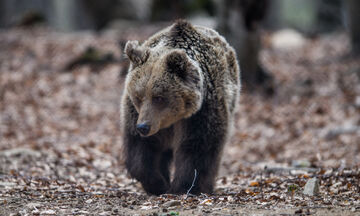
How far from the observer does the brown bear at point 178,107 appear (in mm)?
5105

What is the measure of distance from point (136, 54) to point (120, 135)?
554cm

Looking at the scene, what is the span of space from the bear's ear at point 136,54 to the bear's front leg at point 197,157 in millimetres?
933

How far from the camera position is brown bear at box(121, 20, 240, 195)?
201 inches

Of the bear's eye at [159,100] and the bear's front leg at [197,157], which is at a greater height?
the bear's eye at [159,100]

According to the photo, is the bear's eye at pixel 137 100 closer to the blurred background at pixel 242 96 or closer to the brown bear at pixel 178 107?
the brown bear at pixel 178 107

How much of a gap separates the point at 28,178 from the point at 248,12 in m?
8.02

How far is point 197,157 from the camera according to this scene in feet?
17.9

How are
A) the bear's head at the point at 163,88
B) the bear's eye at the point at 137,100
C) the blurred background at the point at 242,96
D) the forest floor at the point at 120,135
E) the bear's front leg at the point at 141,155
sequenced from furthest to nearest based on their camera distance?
the blurred background at the point at 242,96, the bear's front leg at the point at 141,155, the bear's eye at the point at 137,100, the bear's head at the point at 163,88, the forest floor at the point at 120,135

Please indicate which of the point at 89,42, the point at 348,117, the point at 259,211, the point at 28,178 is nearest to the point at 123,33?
the point at 89,42

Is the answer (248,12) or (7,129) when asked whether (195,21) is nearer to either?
(248,12)

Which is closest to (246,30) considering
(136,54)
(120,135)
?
(120,135)

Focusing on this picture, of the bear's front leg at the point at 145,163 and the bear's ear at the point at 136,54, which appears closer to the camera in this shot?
the bear's ear at the point at 136,54

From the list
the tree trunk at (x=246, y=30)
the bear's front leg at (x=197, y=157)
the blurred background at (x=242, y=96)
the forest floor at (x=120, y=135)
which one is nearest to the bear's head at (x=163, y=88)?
the bear's front leg at (x=197, y=157)

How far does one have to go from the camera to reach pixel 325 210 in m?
4.20
